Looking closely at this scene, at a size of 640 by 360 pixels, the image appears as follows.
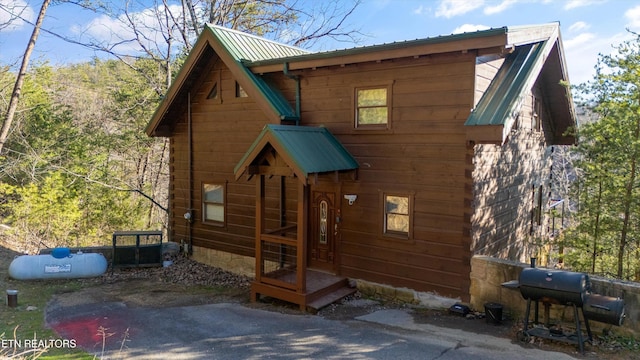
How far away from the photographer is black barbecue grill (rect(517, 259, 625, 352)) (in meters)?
6.18

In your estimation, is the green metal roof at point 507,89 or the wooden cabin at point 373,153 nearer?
the green metal roof at point 507,89

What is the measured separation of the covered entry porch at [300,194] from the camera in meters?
8.33

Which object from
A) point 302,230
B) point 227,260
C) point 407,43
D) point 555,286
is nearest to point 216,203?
point 227,260

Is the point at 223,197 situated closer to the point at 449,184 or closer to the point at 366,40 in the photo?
the point at 449,184

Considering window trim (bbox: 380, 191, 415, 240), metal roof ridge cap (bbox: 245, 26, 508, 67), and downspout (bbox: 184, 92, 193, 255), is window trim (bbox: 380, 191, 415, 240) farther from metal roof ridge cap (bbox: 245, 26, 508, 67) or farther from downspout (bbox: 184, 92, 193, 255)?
downspout (bbox: 184, 92, 193, 255)

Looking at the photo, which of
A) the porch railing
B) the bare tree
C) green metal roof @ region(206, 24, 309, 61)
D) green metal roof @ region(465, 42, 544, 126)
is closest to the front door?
the porch railing

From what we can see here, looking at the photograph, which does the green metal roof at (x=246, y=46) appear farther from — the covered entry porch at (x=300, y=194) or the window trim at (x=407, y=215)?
the window trim at (x=407, y=215)

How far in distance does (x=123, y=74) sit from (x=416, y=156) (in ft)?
62.5

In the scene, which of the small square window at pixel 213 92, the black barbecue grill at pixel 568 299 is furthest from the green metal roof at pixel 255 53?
the black barbecue grill at pixel 568 299

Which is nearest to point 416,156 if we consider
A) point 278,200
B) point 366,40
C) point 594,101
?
point 278,200

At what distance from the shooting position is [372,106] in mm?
9305

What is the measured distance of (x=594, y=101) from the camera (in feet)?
32.9

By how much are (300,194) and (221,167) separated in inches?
172
